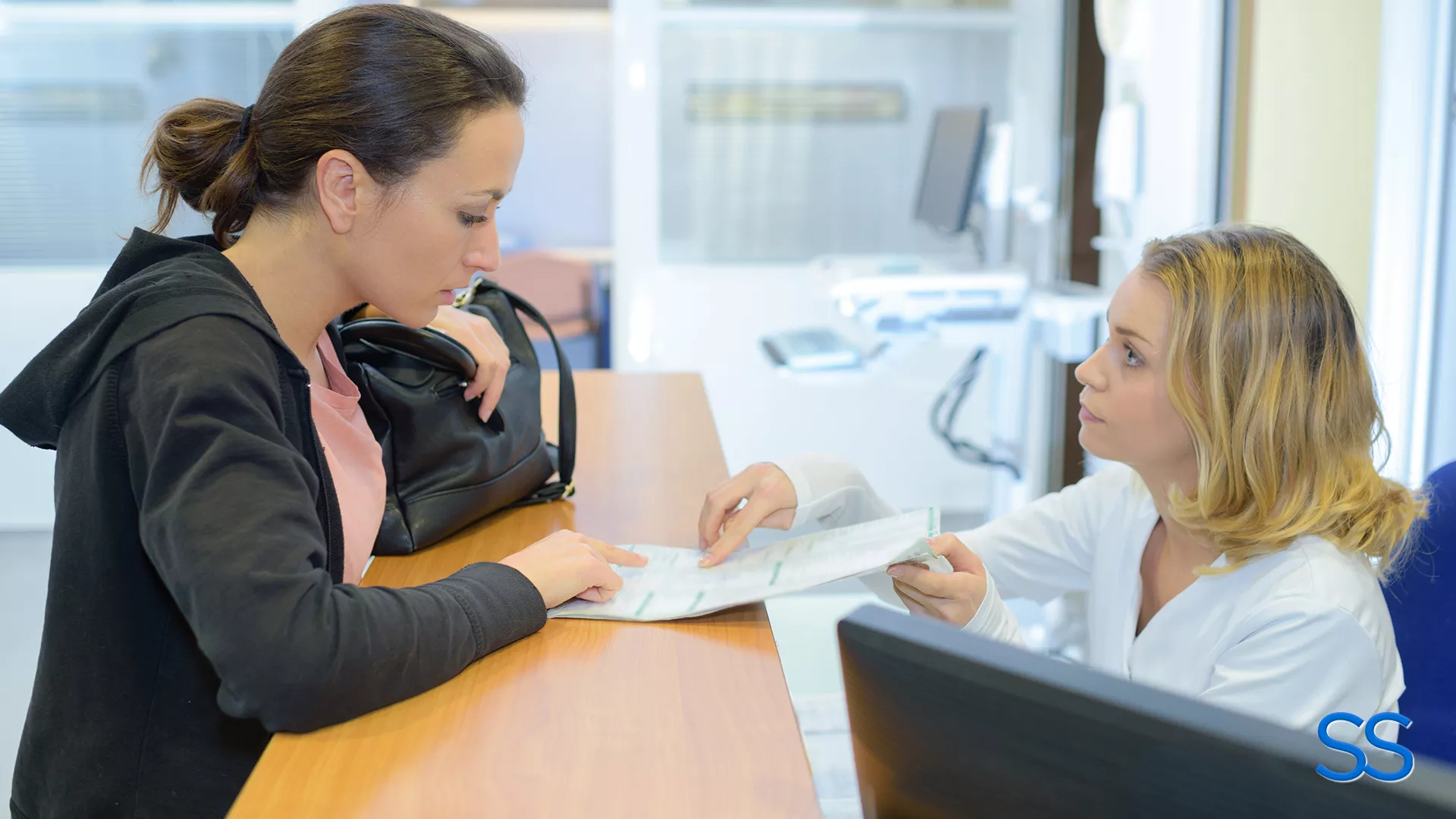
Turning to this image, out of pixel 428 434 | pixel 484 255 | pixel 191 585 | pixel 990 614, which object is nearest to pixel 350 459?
pixel 428 434

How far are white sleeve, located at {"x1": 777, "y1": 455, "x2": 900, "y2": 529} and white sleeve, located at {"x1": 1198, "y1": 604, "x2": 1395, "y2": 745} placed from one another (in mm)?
350

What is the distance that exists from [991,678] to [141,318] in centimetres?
67

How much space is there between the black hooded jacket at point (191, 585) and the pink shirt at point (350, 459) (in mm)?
115

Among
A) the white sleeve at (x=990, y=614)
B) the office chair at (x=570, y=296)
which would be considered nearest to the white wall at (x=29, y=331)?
the office chair at (x=570, y=296)

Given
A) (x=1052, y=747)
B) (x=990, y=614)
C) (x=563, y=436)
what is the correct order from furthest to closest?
(x=563, y=436)
(x=990, y=614)
(x=1052, y=747)

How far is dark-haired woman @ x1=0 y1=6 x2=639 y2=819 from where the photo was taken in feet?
2.51

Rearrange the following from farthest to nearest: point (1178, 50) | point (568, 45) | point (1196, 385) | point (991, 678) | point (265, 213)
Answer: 1. point (568, 45)
2. point (1178, 50)
3. point (1196, 385)
4. point (265, 213)
5. point (991, 678)

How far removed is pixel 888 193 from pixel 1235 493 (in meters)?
2.64

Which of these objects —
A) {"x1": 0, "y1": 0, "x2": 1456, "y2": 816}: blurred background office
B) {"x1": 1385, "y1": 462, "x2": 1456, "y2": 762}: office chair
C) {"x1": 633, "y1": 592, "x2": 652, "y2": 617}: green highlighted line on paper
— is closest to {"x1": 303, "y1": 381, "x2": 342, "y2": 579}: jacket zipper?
{"x1": 633, "y1": 592, "x2": 652, "y2": 617}: green highlighted line on paper

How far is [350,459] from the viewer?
3.63 feet

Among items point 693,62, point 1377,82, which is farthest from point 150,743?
point 693,62

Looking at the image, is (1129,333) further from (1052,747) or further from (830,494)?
(1052,747)

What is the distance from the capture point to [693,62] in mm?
3512

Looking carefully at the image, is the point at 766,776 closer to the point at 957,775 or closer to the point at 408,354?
the point at 957,775
